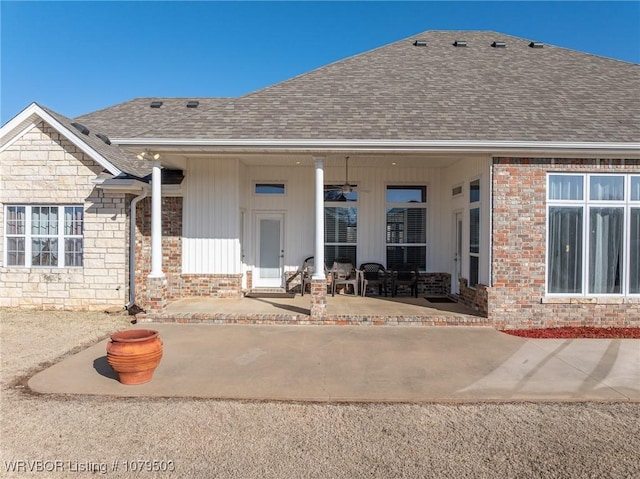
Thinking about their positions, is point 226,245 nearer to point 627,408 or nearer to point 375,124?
point 375,124

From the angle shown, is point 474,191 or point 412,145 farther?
point 474,191

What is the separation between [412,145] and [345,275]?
14.5 ft

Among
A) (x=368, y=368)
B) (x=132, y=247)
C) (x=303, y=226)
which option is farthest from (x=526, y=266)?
(x=132, y=247)

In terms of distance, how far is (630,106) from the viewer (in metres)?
8.97

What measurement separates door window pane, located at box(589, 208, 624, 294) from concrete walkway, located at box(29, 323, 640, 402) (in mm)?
1295

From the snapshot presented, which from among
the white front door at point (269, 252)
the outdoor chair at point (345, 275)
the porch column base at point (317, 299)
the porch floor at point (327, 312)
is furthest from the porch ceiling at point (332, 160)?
the porch floor at point (327, 312)

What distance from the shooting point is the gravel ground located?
3248 millimetres

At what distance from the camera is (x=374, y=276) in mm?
11062

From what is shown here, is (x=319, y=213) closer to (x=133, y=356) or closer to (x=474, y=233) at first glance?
(x=474, y=233)

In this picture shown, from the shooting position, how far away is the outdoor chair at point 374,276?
10.7m

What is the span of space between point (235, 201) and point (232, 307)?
110 inches

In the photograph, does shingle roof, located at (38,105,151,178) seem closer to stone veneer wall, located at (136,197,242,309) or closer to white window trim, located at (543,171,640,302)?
stone veneer wall, located at (136,197,242,309)

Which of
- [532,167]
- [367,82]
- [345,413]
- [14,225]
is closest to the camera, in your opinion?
[345,413]

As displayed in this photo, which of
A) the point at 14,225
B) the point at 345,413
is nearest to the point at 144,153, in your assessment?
the point at 14,225
